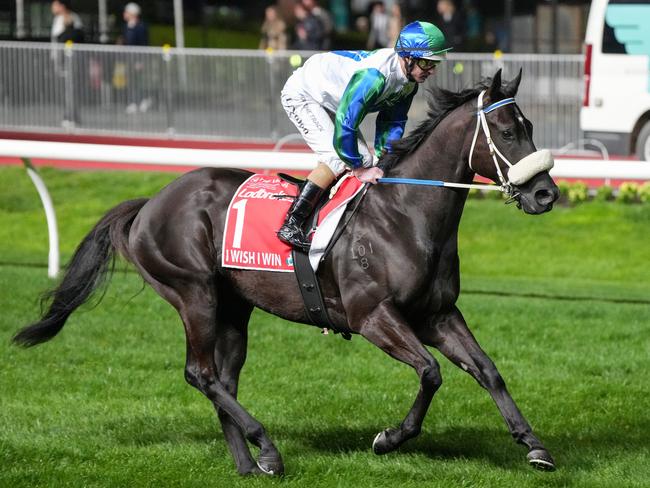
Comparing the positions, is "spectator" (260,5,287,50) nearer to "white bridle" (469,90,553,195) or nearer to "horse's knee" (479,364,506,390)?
"white bridle" (469,90,553,195)

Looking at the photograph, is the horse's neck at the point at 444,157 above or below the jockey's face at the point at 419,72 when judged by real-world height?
below

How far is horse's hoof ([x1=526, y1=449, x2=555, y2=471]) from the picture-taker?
5.76m

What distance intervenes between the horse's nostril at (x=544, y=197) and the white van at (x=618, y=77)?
10.1 m

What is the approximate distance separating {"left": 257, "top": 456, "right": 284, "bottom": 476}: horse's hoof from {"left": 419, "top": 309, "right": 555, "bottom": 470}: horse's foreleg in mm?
897

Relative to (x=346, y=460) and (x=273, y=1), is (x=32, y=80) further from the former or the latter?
(x=346, y=460)

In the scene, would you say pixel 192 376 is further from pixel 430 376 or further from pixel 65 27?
pixel 65 27

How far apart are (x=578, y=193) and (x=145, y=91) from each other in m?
6.65

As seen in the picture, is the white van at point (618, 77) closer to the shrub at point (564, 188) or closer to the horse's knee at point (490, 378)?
the shrub at point (564, 188)

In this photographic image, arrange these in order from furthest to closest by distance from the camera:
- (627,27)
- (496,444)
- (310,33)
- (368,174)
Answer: (310,33) → (627,27) → (496,444) → (368,174)

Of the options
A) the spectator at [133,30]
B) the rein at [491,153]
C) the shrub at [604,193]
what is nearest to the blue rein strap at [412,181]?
the rein at [491,153]

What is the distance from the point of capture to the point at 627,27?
15922mm

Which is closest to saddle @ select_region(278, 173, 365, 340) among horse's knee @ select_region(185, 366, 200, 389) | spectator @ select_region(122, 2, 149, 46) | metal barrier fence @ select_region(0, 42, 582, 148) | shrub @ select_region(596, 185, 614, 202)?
horse's knee @ select_region(185, 366, 200, 389)

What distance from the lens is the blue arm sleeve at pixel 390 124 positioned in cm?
646

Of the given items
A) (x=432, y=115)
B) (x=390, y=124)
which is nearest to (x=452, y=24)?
(x=390, y=124)
